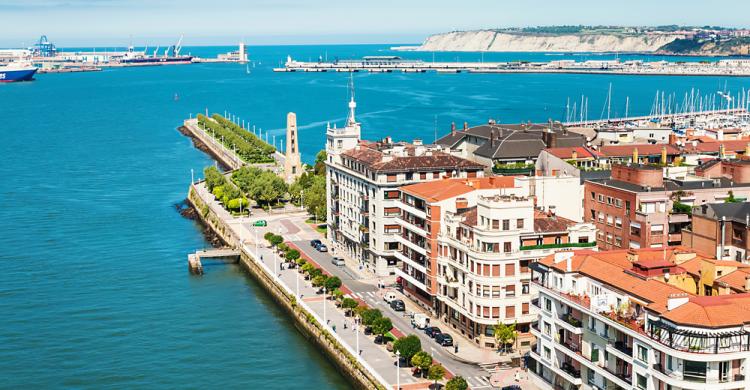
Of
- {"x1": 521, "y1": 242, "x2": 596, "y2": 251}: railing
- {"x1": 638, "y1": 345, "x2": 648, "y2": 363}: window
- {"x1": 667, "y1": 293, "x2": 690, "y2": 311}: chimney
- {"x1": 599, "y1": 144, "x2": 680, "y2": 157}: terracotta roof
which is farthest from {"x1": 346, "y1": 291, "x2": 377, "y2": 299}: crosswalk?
{"x1": 667, "y1": 293, "x2": 690, "y2": 311}: chimney

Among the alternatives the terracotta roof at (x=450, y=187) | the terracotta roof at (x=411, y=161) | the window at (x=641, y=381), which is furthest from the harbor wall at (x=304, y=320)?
the window at (x=641, y=381)

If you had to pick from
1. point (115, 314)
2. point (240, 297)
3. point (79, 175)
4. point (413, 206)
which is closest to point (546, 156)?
point (413, 206)

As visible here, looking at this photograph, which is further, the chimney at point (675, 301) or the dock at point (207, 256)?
the dock at point (207, 256)

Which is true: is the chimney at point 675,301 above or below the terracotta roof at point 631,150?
above

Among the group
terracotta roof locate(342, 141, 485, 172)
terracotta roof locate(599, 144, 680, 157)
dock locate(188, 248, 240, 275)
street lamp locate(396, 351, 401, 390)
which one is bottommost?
dock locate(188, 248, 240, 275)

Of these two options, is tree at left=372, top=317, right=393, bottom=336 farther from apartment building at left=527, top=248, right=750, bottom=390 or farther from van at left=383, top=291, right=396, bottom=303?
apartment building at left=527, top=248, right=750, bottom=390

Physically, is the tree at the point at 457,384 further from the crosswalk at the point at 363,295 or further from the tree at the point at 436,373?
the crosswalk at the point at 363,295

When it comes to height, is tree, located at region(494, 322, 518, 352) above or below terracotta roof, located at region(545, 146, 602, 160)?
below
